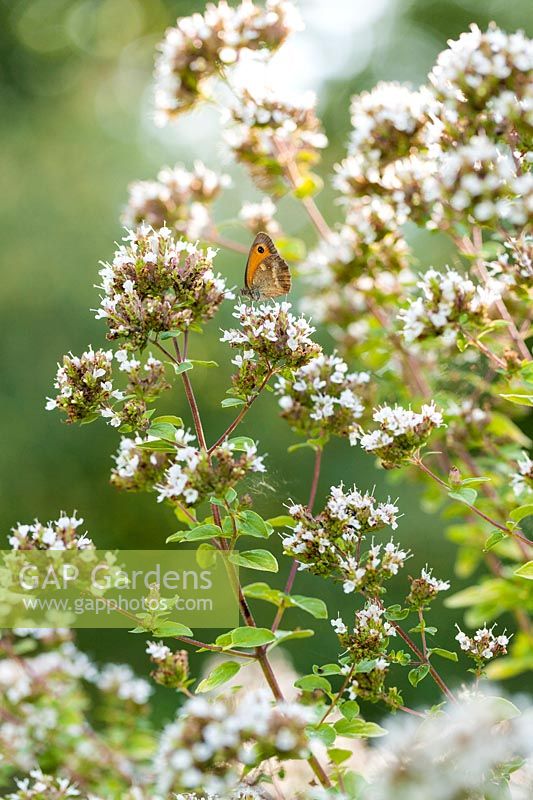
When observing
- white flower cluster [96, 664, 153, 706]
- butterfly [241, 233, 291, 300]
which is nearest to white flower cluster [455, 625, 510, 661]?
white flower cluster [96, 664, 153, 706]

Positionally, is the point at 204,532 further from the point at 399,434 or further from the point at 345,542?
the point at 399,434

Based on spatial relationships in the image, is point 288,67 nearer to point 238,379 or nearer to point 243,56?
point 243,56

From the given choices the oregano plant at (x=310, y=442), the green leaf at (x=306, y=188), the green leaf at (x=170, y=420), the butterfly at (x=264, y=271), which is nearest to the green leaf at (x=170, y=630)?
the oregano plant at (x=310, y=442)

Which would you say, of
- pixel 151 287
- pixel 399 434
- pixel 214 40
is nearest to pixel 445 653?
pixel 399 434

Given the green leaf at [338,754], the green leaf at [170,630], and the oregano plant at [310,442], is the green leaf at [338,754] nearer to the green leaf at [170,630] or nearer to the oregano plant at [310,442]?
the oregano plant at [310,442]

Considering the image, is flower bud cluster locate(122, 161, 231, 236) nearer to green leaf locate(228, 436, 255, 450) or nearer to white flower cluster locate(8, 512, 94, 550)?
green leaf locate(228, 436, 255, 450)
